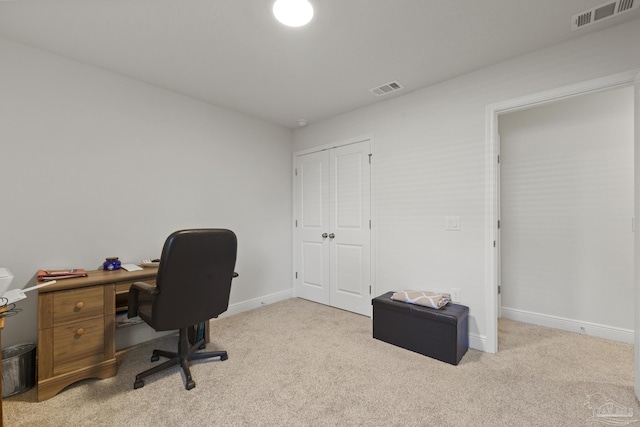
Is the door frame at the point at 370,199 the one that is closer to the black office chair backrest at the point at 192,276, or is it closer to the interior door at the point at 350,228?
the interior door at the point at 350,228

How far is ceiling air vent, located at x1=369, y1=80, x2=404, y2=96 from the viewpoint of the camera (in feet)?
9.11

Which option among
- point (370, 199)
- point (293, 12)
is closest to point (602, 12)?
point (293, 12)

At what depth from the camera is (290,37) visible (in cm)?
205

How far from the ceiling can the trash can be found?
225 centimetres

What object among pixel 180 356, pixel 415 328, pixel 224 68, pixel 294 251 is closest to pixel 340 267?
pixel 294 251

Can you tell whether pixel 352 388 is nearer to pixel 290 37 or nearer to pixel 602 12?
pixel 290 37

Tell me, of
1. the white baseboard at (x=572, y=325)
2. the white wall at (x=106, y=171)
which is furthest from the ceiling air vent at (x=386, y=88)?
the white baseboard at (x=572, y=325)

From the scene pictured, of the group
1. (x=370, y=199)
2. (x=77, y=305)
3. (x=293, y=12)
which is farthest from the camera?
(x=370, y=199)

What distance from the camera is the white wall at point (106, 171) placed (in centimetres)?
208

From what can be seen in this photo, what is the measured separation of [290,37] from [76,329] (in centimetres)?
253

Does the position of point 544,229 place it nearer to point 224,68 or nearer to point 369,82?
point 369,82

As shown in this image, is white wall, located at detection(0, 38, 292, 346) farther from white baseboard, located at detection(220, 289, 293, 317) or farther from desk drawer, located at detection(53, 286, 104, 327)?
desk drawer, located at detection(53, 286, 104, 327)

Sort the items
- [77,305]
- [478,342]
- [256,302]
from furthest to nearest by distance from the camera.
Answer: [256,302] < [478,342] < [77,305]

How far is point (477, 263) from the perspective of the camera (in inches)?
98.3
